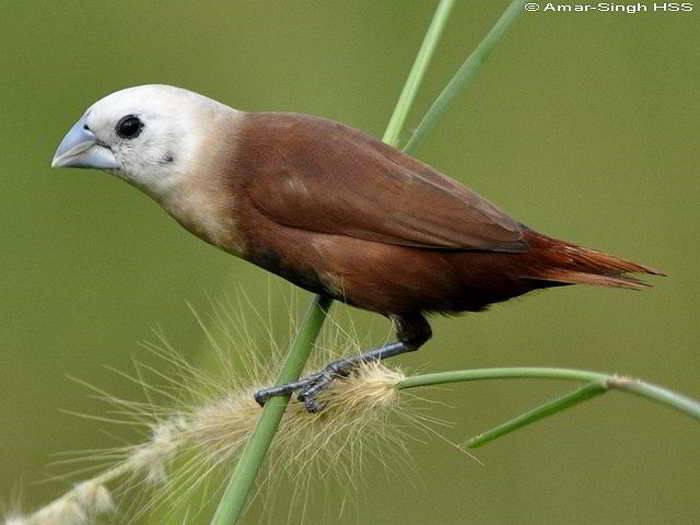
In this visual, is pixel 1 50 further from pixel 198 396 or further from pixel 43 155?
pixel 198 396

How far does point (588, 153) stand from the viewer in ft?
11.5

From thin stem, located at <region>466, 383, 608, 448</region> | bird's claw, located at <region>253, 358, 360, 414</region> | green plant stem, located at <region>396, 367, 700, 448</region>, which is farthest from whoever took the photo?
bird's claw, located at <region>253, 358, 360, 414</region>

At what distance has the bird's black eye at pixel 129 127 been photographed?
88.2 inches

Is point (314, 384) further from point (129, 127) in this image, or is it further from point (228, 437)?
point (129, 127)

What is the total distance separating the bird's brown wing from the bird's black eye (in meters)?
0.21

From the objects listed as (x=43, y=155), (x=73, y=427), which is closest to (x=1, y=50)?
(x=43, y=155)

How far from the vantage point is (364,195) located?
215 centimetres

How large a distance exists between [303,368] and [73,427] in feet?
4.21

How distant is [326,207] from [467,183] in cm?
137

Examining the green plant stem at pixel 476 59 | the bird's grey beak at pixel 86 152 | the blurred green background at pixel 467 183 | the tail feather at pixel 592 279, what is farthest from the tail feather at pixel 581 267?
the blurred green background at pixel 467 183

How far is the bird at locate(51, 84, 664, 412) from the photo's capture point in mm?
2115

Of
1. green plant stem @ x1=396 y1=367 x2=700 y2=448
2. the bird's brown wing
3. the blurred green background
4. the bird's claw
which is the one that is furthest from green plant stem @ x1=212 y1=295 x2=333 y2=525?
the blurred green background

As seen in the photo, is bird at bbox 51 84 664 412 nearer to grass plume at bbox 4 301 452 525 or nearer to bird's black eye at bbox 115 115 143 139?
bird's black eye at bbox 115 115 143 139

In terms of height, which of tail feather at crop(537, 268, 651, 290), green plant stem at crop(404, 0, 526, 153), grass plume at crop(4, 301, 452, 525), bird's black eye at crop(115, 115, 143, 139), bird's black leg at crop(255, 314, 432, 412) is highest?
green plant stem at crop(404, 0, 526, 153)
